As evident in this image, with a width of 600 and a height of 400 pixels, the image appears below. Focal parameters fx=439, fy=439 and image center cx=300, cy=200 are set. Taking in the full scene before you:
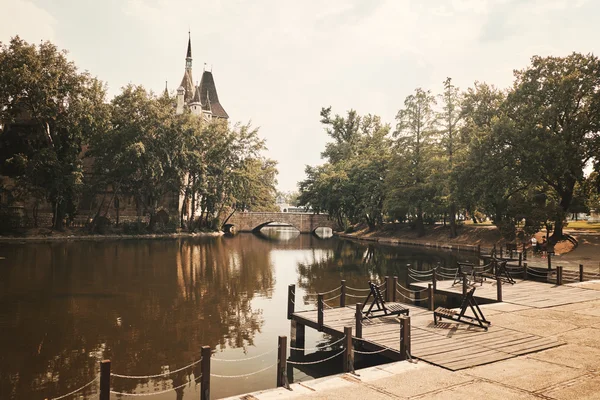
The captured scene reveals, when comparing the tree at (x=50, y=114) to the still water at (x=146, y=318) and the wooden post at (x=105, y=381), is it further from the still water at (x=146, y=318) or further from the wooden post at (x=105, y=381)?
the wooden post at (x=105, y=381)

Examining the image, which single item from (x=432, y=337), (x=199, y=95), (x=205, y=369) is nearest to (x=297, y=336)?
(x=432, y=337)

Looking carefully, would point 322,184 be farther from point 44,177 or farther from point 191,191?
point 44,177

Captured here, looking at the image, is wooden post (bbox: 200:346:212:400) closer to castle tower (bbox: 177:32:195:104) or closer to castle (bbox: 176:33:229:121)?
castle (bbox: 176:33:229:121)

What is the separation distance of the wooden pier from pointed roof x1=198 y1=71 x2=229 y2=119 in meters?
93.2

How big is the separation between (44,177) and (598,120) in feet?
181

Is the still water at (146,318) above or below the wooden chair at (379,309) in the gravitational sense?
below

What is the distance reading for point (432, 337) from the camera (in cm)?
1139

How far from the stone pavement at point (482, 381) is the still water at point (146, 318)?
9.26 feet

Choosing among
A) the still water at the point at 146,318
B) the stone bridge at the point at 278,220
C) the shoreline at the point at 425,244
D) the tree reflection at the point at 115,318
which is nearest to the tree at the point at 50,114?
the still water at the point at 146,318

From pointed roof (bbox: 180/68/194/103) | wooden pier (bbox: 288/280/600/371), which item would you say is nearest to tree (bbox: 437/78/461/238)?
wooden pier (bbox: 288/280/600/371)

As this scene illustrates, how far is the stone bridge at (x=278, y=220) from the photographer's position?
86.8 m

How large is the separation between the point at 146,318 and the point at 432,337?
10585mm

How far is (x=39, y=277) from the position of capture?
24.8 metres

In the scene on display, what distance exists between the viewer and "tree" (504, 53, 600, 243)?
34.9m
